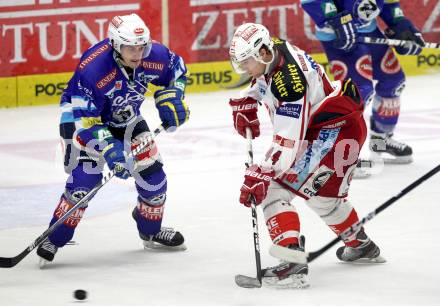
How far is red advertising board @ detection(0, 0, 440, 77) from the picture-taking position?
36.0 feet

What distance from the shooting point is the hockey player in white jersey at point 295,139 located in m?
5.99

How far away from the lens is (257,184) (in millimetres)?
5973

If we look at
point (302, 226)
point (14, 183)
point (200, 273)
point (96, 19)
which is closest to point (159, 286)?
point (200, 273)

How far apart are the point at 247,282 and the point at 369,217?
66 cm

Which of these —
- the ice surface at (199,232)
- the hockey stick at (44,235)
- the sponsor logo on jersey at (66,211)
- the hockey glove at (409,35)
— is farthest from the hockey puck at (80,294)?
the hockey glove at (409,35)

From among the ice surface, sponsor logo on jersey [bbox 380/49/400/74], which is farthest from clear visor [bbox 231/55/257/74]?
sponsor logo on jersey [bbox 380/49/400/74]

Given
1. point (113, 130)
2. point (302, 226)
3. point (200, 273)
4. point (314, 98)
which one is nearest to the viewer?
point (314, 98)

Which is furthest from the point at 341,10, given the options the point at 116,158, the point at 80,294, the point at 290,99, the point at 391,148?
the point at 80,294

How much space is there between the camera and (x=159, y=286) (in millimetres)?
6305

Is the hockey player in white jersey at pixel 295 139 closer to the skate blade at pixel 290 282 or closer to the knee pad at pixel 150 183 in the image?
the skate blade at pixel 290 282

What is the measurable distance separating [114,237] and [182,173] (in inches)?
71.3

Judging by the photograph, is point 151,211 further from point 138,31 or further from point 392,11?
point 392,11

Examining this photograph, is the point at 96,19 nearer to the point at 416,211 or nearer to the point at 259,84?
the point at 416,211

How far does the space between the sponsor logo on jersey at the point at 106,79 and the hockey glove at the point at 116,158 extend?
297 millimetres
